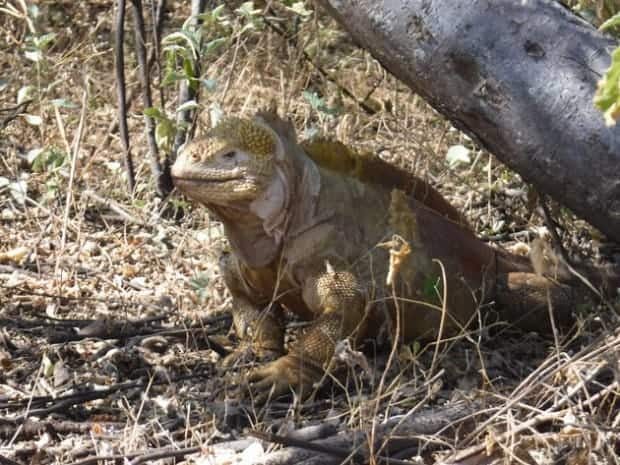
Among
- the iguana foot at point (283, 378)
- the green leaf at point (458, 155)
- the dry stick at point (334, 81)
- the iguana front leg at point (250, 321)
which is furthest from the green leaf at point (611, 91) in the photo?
the dry stick at point (334, 81)

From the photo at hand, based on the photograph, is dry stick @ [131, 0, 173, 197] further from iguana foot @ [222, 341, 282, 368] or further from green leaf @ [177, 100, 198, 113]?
iguana foot @ [222, 341, 282, 368]

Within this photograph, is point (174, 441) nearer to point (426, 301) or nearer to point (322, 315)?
point (322, 315)

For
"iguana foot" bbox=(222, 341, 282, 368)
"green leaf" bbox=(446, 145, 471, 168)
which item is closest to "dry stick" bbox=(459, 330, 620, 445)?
"iguana foot" bbox=(222, 341, 282, 368)

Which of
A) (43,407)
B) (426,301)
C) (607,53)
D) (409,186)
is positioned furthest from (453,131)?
(43,407)

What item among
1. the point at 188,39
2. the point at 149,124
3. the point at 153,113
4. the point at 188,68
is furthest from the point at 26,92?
the point at 188,39

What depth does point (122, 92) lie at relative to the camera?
657cm

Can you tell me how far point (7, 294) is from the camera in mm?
5668

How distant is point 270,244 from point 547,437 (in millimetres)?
1413

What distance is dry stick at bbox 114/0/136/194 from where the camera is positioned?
6434mm

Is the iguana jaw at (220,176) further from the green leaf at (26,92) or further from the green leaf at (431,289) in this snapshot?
the green leaf at (26,92)

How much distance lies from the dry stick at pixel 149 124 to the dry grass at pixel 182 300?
0.10 meters

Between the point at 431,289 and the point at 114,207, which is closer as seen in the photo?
the point at 431,289

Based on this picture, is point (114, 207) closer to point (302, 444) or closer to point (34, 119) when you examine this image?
point (34, 119)

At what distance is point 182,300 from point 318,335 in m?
1.08
